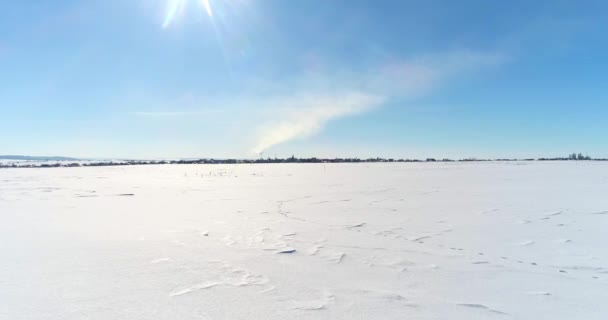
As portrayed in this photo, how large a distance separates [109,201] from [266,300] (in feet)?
27.1

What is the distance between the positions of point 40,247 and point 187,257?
2.09 m

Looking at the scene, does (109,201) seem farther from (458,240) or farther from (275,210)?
(458,240)

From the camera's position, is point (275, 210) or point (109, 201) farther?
point (109, 201)

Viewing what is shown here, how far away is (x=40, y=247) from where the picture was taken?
4414 millimetres

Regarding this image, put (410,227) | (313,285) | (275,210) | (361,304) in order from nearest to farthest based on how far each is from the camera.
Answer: (361,304)
(313,285)
(410,227)
(275,210)

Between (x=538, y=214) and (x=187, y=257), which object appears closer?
(x=187, y=257)

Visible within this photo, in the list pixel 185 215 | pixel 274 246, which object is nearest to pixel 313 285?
pixel 274 246

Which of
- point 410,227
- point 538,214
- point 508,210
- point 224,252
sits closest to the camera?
point 224,252

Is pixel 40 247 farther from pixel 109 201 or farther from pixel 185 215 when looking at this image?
pixel 109 201

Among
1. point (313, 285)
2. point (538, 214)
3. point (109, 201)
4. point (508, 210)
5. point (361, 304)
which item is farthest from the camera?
point (109, 201)

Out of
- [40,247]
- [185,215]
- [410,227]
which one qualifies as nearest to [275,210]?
[185,215]

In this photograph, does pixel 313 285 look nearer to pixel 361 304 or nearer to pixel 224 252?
pixel 361 304

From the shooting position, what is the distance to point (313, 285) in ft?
10.5

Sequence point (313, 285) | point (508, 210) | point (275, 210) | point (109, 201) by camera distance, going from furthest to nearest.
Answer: point (109, 201)
point (275, 210)
point (508, 210)
point (313, 285)
